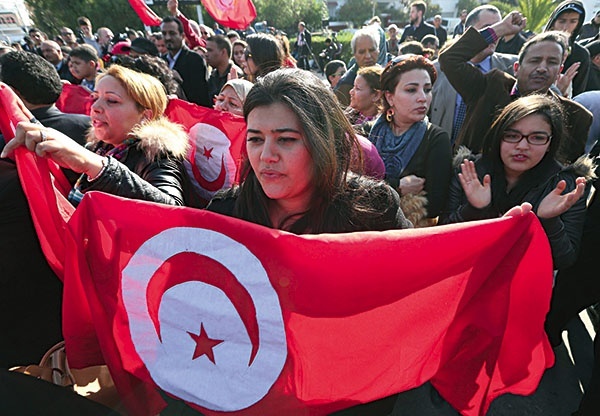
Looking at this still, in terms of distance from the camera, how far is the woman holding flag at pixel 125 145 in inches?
60.0

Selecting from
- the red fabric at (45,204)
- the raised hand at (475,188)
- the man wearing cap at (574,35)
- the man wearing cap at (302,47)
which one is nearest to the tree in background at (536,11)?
the man wearing cap at (302,47)

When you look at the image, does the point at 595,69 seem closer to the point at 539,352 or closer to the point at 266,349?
the point at 539,352

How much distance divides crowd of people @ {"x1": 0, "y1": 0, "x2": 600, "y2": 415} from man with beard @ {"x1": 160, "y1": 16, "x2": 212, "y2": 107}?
60.1 inches

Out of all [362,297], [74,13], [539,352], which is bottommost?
[539,352]

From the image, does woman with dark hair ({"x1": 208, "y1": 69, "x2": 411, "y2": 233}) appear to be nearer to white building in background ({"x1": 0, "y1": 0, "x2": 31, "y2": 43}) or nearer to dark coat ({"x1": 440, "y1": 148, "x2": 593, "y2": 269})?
dark coat ({"x1": 440, "y1": 148, "x2": 593, "y2": 269})

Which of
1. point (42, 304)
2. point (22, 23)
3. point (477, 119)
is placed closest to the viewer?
point (42, 304)

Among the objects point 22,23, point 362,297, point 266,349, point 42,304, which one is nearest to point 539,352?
point 362,297

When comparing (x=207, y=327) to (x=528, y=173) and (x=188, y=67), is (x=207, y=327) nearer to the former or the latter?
(x=528, y=173)

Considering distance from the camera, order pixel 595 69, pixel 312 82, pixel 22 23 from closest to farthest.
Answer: pixel 312 82
pixel 595 69
pixel 22 23

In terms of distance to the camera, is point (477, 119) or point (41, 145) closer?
point (41, 145)

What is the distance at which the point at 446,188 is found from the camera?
90.0 inches

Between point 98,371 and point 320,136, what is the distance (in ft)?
4.85

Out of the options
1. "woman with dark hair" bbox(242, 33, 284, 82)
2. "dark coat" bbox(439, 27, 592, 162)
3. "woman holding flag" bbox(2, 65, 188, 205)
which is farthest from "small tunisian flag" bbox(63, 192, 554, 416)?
"woman with dark hair" bbox(242, 33, 284, 82)

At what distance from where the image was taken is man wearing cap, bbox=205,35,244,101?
16.5ft
